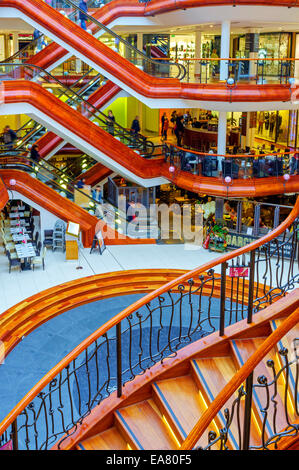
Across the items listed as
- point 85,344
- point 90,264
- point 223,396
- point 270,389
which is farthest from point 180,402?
point 90,264

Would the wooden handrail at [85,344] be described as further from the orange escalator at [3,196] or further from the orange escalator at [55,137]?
the orange escalator at [55,137]

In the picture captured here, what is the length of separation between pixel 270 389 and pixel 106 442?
1877 millimetres

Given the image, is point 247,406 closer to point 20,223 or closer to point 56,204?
point 56,204

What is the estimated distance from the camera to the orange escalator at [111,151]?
54.2 feet

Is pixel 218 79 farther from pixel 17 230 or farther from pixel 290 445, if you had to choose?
pixel 290 445

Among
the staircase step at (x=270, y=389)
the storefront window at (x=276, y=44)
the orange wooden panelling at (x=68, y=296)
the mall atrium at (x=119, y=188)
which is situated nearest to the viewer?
the staircase step at (x=270, y=389)

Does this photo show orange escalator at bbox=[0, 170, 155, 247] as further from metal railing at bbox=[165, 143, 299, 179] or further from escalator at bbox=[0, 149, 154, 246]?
metal railing at bbox=[165, 143, 299, 179]

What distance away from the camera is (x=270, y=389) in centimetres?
620

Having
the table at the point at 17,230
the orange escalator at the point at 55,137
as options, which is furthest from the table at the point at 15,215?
the orange escalator at the point at 55,137

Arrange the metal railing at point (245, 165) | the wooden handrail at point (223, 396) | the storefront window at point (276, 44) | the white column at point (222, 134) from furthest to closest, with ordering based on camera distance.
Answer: the storefront window at point (276, 44)
the white column at point (222, 134)
the metal railing at point (245, 165)
the wooden handrail at point (223, 396)

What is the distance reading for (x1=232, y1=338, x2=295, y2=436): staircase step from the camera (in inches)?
227

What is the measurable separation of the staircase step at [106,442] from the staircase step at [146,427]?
0.48ft
